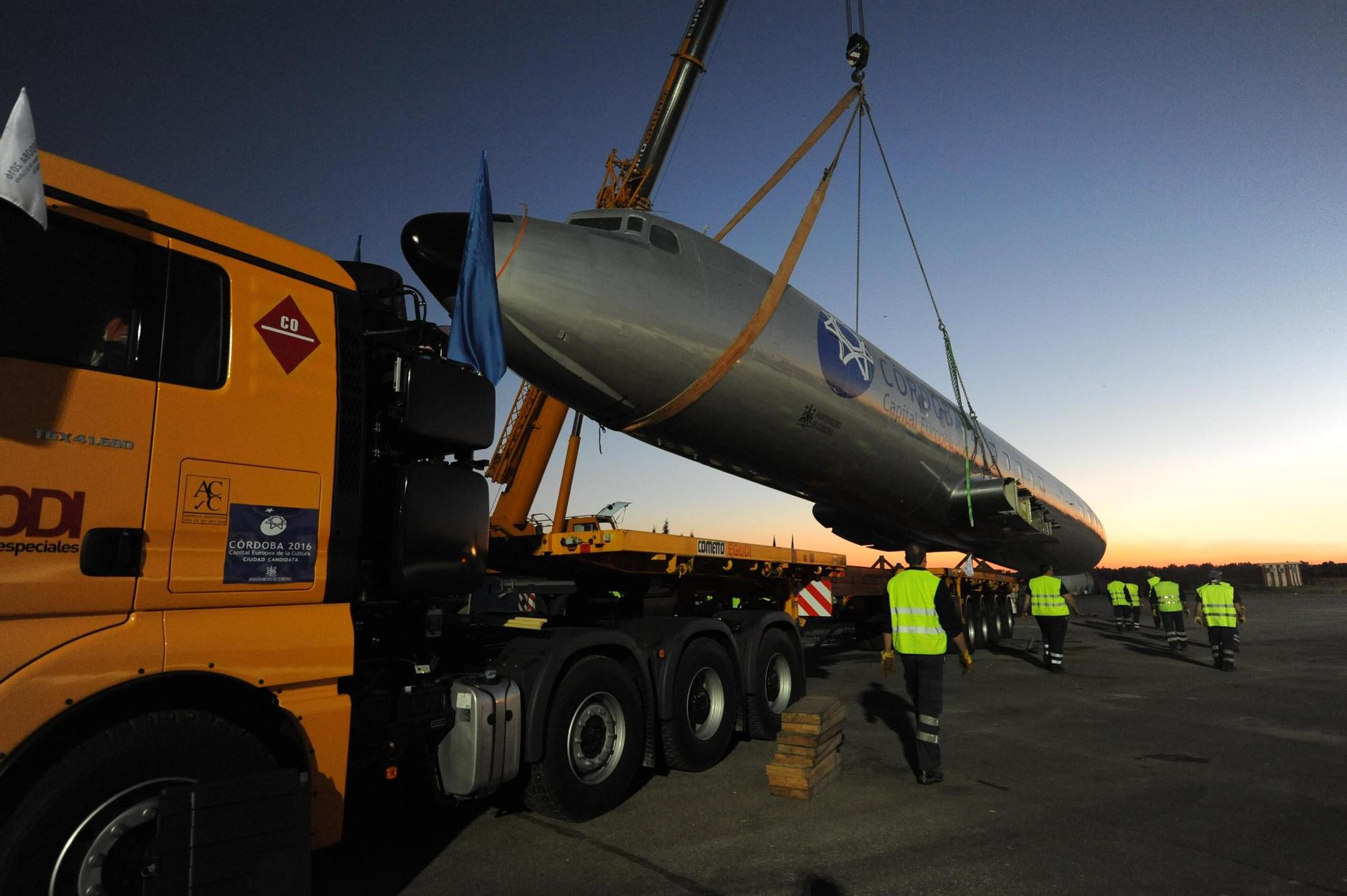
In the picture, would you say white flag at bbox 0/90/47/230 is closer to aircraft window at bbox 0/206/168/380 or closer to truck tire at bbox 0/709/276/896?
aircraft window at bbox 0/206/168/380

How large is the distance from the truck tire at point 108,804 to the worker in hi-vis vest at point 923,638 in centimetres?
506

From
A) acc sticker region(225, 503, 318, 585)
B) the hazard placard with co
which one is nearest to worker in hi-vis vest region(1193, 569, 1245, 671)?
acc sticker region(225, 503, 318, 585)

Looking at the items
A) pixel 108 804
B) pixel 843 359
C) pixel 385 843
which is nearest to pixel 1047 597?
pixel 843 359

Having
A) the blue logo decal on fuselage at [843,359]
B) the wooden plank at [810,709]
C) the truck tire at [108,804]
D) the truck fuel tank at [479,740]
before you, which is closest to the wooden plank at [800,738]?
the wooden plank at [810,709]

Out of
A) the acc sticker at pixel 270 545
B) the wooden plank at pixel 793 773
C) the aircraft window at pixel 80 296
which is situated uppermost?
the aircraft window at pixel 80 296

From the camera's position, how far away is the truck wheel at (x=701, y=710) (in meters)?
6.34

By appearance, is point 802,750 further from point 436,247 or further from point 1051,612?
point 1051,612

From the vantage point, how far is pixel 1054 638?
13.7m

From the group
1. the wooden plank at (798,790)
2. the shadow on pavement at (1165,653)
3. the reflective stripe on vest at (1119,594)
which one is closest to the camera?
the wooden plank at (798,790)

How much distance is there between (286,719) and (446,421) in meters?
1.68

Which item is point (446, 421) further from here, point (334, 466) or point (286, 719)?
point (286, 719)

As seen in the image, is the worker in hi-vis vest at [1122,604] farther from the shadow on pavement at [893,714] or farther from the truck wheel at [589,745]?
the truck wheel at [589,745]

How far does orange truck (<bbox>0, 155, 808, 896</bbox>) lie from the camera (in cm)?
282

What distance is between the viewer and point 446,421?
4.34 metres
